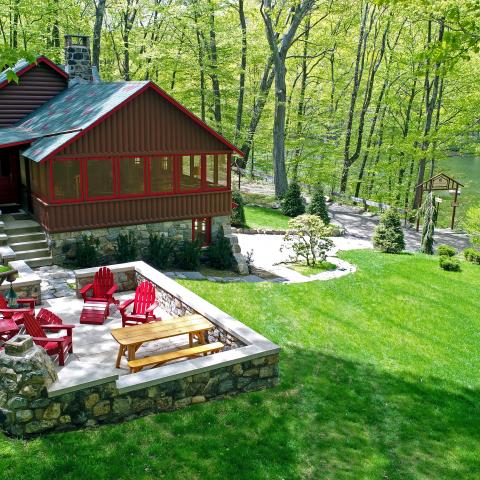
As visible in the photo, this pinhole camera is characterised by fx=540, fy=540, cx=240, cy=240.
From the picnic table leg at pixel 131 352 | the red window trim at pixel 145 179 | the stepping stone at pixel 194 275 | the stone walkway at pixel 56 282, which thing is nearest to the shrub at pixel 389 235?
the red window trim at pixel 145 179

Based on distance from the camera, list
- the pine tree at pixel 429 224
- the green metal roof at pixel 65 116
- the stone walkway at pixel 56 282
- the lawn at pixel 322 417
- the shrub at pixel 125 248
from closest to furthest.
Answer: the lawn at pixel 322 417
the stone walkway at pixel 56 282
the green metal roof at pixel 65 116
the shrub at pixel 125 248
the pine tree at pixel 429 224

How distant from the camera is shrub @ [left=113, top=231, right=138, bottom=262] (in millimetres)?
16922

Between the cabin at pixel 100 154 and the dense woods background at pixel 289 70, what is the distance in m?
9.37

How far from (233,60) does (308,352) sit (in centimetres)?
2610

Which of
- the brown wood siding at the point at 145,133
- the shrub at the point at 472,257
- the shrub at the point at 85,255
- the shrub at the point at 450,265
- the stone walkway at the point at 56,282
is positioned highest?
the brown wood siding at the point at 145,133

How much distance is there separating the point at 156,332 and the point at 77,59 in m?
15.4

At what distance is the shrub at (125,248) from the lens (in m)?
16.9

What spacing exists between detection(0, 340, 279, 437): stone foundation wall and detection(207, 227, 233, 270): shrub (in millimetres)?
9885

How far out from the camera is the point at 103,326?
10852 millimetres

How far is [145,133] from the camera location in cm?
1680

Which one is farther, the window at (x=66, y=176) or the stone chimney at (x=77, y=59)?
the stone chimney at (x=77, y=59)

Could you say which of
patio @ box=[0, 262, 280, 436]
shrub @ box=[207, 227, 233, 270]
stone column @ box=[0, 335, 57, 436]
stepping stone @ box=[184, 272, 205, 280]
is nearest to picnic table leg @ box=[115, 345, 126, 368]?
patio @ box=[0, 262, 280, 436]

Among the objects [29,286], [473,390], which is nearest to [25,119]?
[29,286]

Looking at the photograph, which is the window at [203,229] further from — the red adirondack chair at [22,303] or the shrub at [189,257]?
the red adirondack chair at [22,303]
